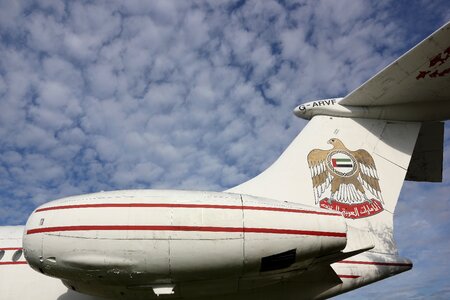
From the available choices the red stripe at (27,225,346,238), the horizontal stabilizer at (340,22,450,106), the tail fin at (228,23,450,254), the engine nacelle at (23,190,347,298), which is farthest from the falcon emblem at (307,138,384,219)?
the red stripe at (27,225,346,238)

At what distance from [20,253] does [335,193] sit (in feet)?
15.0

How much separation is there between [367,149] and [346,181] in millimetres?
687

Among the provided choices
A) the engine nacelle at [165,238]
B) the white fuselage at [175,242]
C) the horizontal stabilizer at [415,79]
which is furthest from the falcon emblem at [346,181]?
the engine nacelle at [165,238]

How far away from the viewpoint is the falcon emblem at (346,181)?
17.7 ft

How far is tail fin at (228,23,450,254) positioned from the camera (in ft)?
17.2

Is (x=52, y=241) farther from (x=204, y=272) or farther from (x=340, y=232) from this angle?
(x=340, y=232)

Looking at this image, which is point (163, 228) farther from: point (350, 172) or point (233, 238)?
point (350, 172)

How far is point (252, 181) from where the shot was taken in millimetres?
5805

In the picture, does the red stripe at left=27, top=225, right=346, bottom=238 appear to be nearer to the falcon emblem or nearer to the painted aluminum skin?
the painted aluminum skin

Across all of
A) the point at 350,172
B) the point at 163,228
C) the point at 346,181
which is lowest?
the point at 163,228

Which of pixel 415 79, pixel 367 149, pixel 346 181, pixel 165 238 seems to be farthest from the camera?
pixel 367 149

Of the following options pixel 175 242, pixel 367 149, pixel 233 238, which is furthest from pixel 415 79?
pixel 175 242

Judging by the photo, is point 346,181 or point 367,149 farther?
point 367,149

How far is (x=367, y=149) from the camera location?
229 inches
